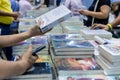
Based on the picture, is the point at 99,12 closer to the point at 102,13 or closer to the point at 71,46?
the point at 102,13

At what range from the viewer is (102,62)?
4.33ft

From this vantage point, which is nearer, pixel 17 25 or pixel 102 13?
pixel 102 13

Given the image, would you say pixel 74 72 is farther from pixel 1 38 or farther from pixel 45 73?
pixel 1 38

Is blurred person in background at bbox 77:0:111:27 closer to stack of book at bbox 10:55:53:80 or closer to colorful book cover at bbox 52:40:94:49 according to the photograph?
colorful book cover at bbox 52:40:94:49

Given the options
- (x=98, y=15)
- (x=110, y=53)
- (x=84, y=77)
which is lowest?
(x=84, y=77)

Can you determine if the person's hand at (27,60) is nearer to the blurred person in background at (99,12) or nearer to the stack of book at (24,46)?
the stack of book at (24,46)

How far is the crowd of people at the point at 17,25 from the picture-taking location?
0.99m

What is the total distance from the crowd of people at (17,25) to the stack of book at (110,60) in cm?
38

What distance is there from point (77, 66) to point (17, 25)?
6.87 feet

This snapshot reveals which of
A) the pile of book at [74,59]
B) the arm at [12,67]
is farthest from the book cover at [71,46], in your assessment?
the arm at [12,67]

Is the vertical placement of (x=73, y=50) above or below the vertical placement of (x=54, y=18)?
below

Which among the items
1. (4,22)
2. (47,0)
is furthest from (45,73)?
(47,0)

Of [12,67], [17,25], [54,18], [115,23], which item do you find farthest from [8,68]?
[17,25]

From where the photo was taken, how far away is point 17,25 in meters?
3.23
